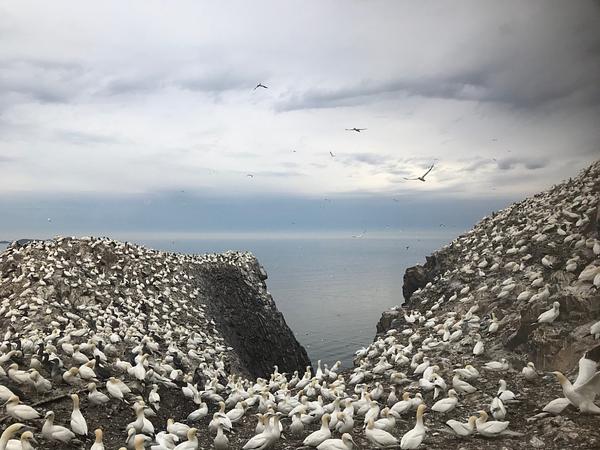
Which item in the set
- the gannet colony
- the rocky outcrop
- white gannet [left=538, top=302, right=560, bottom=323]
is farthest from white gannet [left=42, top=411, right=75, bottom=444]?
the rocky outcrop

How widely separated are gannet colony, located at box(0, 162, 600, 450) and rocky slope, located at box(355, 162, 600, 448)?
64mm

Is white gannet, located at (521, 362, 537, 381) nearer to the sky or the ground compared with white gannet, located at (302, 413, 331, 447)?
nearer to the sky

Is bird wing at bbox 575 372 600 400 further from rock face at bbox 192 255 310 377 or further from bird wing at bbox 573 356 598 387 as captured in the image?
rock face at bbox 192 255 310 377

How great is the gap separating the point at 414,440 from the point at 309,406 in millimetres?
4320

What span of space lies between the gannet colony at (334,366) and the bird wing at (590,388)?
31mm

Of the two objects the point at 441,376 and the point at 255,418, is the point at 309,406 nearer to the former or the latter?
the point at 255,418

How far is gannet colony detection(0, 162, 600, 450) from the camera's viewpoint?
34.0 ft

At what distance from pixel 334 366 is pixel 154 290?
12724mm

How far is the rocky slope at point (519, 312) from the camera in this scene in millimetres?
11297

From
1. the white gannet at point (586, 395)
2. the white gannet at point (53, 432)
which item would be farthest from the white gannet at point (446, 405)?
the white gannet at point (53, 432)

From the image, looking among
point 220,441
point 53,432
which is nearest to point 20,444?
point 53,432

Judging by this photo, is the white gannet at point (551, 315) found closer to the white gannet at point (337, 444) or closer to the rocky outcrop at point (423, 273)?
the white gannet at point (337, 444)

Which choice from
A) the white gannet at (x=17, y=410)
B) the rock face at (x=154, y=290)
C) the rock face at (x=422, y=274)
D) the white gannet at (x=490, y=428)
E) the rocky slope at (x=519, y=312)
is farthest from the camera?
the rock face at (x=422, y=274)

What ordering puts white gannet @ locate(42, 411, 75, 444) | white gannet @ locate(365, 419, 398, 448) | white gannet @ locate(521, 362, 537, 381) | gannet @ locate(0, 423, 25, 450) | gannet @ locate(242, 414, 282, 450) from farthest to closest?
white gannet @ locate(521, 362, 537, 381)
gannet @ locate(242, 414, 282, 450)
white gannet @ locate(365, 419, 398, 448)
white gannet @ locate(42, 411, 75, 444)
gannet @ locate(0, 423, 25, 450)
